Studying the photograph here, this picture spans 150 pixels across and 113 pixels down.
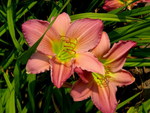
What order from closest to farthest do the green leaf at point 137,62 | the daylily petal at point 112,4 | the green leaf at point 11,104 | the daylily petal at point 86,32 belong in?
the daylily petal at point 86,32 → the green leaf at point 11,104 → the green leaf at point 137,62 → the daylily petal at point 112,4

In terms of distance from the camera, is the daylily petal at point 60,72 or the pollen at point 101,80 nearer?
the daylily petal at point 60,72

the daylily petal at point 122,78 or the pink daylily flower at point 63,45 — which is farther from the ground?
the pink daylily flower at point 63,45

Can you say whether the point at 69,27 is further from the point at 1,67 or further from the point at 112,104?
the point at 1,67

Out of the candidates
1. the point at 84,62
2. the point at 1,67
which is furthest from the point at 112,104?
the point at 1,67

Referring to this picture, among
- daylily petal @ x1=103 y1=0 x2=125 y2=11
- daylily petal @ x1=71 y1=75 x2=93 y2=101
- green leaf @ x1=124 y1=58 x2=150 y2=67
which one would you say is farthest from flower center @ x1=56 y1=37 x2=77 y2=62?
daylily petal @ x1=103 y1=0 x2=125 y2=11

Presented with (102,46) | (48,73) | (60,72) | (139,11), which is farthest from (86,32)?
(139,11)

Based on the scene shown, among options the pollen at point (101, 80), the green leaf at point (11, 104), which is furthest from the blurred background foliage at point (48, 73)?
the pollen at point (101, 80)

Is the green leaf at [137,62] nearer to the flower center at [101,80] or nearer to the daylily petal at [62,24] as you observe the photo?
the flower center at [101,80]

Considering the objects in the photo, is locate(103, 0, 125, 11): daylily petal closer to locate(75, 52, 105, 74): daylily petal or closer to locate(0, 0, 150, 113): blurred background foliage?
locate(0, 0, 150, 113): blurred background foliage
